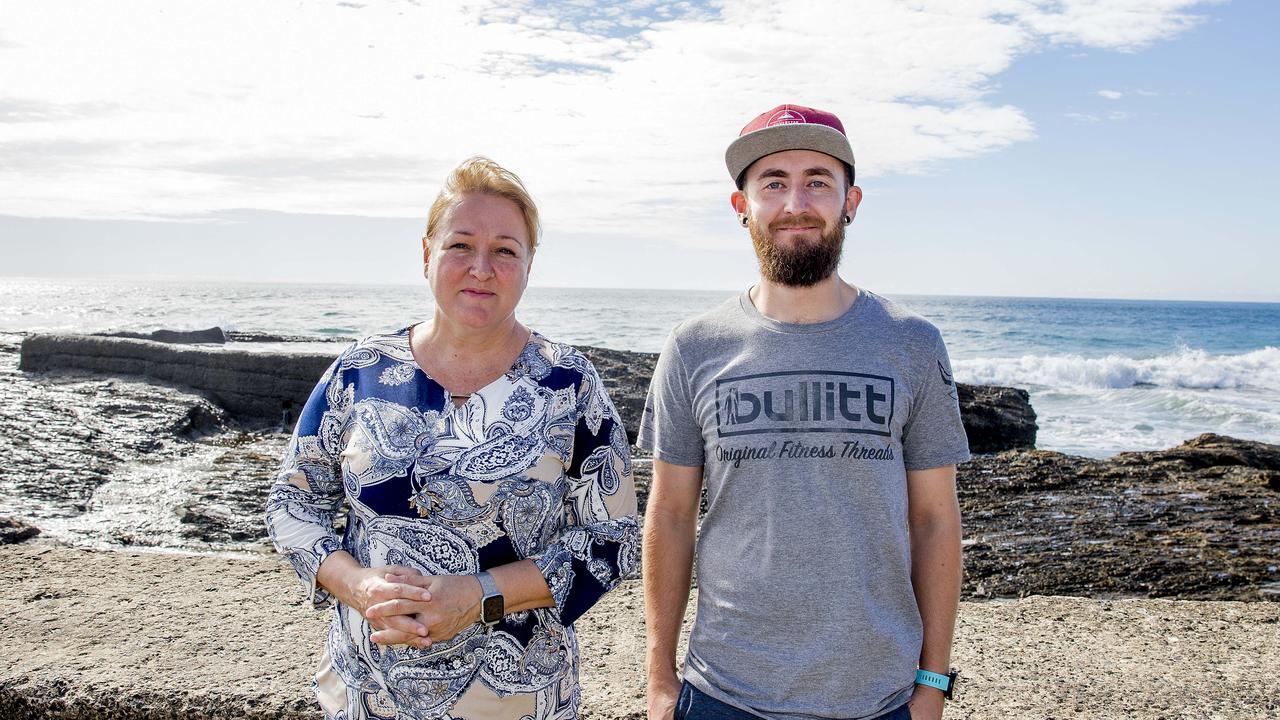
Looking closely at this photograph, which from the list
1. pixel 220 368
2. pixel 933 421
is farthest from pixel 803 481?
pixel 220 368

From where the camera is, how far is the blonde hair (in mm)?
2006

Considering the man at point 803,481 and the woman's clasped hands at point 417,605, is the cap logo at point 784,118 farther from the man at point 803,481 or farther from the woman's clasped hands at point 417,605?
the woman's clasped hands at point 417,605

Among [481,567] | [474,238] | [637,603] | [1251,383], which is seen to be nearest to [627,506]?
[481,567]

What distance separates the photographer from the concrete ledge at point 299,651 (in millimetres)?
2602

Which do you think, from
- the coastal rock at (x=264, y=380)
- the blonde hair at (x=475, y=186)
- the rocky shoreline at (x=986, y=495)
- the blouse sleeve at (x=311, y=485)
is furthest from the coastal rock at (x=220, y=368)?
the blonde hair at (x=475, y=186)

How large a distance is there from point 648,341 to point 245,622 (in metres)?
37.1

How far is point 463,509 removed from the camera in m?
1.90

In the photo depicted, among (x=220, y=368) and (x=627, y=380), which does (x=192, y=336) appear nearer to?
(x=220, y=368)

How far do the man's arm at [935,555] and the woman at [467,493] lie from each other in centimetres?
62

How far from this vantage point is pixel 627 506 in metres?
2.04

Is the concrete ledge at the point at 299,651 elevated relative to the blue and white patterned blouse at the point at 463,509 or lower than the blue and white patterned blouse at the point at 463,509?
lower

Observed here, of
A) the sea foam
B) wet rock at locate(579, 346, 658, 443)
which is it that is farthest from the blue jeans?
the sea foam

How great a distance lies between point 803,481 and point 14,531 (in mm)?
3986

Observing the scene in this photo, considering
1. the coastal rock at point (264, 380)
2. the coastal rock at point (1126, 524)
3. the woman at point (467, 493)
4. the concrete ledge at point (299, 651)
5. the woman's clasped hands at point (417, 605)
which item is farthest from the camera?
the coastal rock at point (264, 380)
